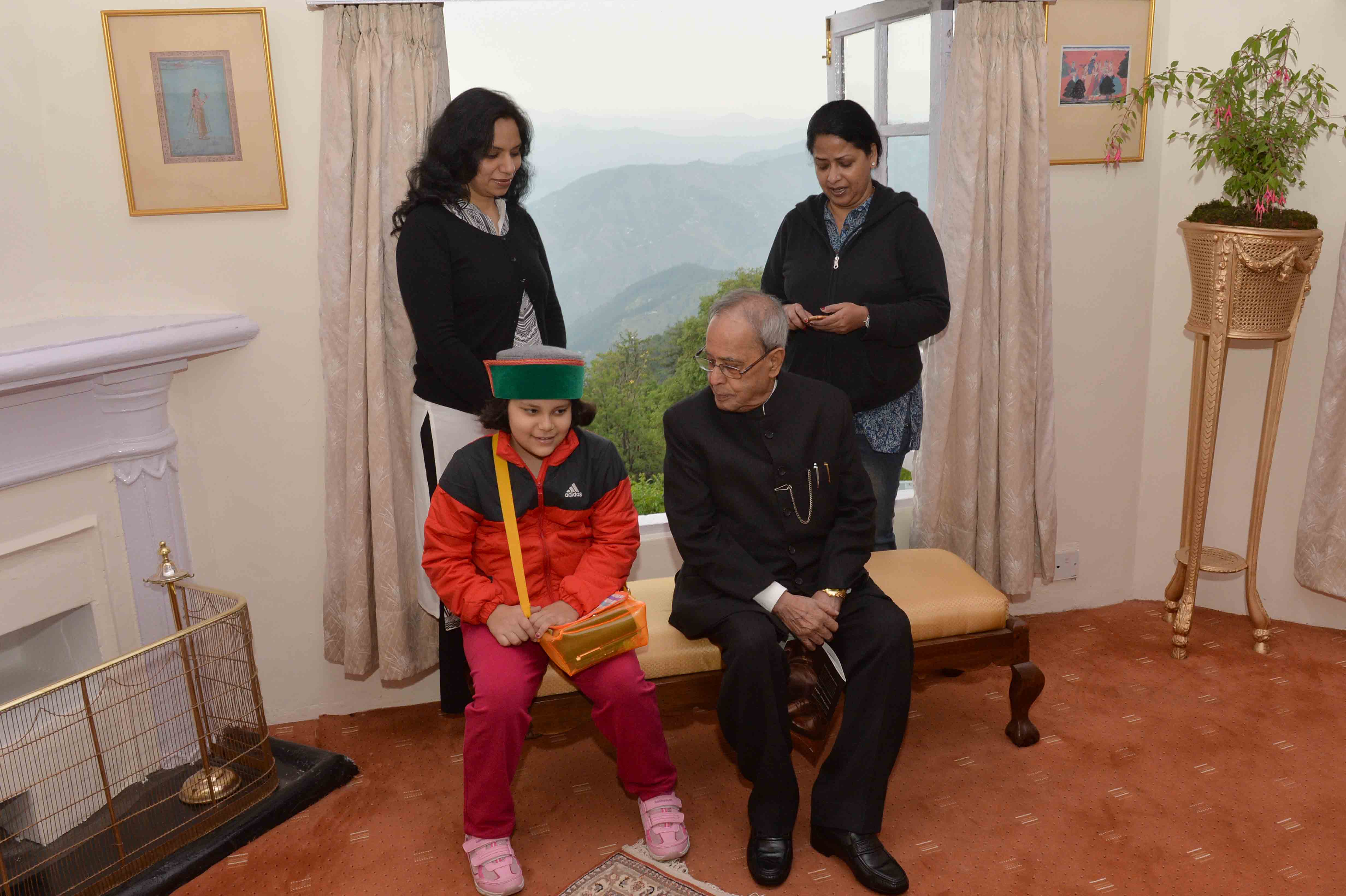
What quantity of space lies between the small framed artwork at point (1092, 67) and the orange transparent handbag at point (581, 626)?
207 centimetres

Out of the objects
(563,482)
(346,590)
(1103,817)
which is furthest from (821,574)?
(346,590)

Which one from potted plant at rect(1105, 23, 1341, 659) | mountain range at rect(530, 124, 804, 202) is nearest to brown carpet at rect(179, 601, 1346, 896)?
potted plant at rect(1105, 23, 1341, 659)

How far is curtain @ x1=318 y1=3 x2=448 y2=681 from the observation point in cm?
265

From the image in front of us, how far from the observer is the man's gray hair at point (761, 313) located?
222 cm

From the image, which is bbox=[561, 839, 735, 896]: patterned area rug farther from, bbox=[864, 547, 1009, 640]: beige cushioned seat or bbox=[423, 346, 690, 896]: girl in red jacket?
bbox=[864, 547, 1009, 640]: beige cushioned seat

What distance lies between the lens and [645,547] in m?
3.24

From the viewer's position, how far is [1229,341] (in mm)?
3244

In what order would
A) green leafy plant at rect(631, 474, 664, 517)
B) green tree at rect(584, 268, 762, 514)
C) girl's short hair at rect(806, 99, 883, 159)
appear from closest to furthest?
girl's short hair at rect(806, 99, 883, 159) → green leafy plant at rect(631, 474, 664, 517) → green tree at rect(584, 268, 762, 514)

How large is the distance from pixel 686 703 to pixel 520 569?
529 mm

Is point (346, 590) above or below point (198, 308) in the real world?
below

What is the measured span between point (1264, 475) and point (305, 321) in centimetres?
305

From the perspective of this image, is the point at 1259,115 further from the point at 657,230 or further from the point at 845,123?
the point at 657,230

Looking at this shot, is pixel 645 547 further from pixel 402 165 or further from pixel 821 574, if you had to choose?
pixel 402 165

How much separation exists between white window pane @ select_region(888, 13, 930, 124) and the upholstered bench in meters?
1.52
